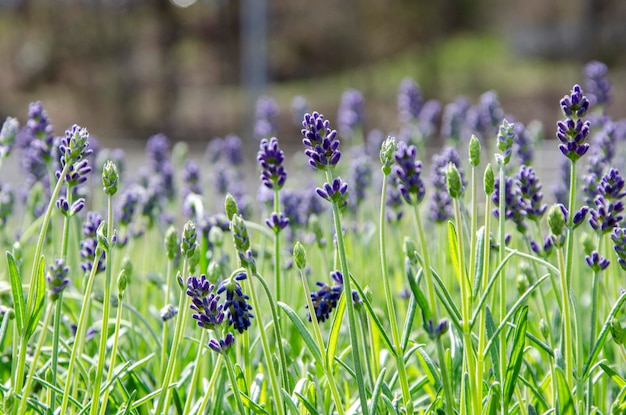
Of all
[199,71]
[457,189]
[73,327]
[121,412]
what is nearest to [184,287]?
[121,412]

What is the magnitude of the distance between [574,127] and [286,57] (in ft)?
94.0

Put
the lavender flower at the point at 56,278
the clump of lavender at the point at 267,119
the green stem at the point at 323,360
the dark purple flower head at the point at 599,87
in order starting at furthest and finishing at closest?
the clump of lavender at the point at 267,119 < the dark purple flower head at the point at 599,87 < the green stem at the point at 323,360 < the lavender flower at the point at 56,278

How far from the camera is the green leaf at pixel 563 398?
1.73 metres

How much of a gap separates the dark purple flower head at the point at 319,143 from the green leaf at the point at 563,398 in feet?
2.30

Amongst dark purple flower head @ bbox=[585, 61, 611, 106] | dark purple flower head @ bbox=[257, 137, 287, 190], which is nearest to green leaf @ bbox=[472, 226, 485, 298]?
dark purple flower head @ bbox=[257, 137, 287, 190]

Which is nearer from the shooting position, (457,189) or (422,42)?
(457,189)

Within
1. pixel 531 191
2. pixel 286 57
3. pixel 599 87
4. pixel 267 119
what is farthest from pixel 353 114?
pixel 286 57

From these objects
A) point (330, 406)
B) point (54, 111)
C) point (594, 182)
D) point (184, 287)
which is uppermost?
point (54, 111)

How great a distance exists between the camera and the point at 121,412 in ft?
5.58

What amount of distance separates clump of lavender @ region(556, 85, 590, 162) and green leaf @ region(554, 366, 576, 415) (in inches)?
19.5

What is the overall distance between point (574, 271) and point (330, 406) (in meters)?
1.41

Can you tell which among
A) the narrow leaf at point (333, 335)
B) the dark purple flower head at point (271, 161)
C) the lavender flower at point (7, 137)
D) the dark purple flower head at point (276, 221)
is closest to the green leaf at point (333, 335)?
the narrow leaf at point (333, 335)

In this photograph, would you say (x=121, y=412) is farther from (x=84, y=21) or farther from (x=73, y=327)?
(x=84, y=21)

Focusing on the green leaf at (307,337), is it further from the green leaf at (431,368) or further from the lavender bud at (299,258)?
the green leaf at (431,368)
